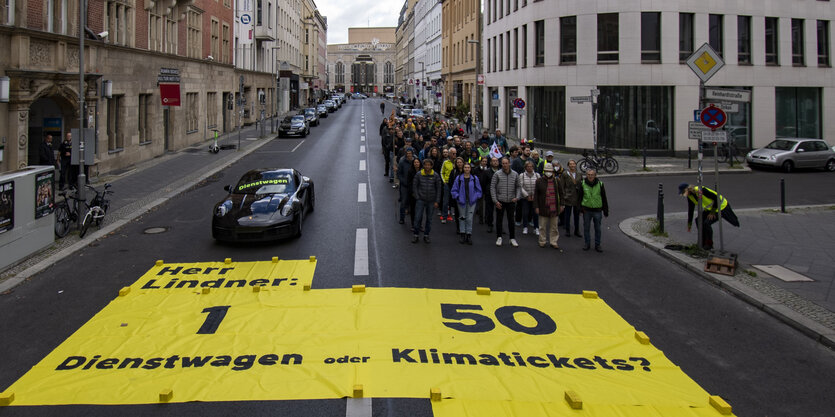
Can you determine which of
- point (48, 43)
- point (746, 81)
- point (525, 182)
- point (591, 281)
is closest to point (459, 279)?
point (591, 281)

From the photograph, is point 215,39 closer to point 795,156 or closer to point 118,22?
point 118,22

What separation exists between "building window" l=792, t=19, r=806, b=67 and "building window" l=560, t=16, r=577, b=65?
469 inches

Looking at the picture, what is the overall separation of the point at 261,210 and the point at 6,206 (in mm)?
4259

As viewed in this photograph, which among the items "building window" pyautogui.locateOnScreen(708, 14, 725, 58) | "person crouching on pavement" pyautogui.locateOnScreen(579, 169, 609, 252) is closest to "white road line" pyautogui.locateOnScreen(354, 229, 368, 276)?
"person crouching on pavement" pyautogui.locateOnScreen(579, 169, 609, 252)

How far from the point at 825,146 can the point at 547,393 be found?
27511 mm

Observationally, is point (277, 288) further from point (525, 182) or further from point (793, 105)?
point (793, 105)

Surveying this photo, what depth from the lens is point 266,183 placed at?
13.7 meters

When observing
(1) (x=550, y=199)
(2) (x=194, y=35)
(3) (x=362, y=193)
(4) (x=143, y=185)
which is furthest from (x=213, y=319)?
(2) (x=194, y=35)

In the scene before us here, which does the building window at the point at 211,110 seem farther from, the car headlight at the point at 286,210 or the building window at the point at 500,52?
the car headlight at the point at 286,210

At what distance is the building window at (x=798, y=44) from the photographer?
109ft

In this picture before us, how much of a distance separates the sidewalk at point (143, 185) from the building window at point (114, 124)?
107 cm

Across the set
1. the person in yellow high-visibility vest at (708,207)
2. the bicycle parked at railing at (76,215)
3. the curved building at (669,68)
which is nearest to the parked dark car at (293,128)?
the curved building at (669,68)

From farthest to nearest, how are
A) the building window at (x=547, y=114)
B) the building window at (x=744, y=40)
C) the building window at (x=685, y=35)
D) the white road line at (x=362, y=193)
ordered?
the building window at (x=547, y=114)
the building window at (x=744, y=40)
the building window at (x=685, y=35)
the white road line at (x=362, y=193)

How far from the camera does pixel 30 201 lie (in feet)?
36.8
